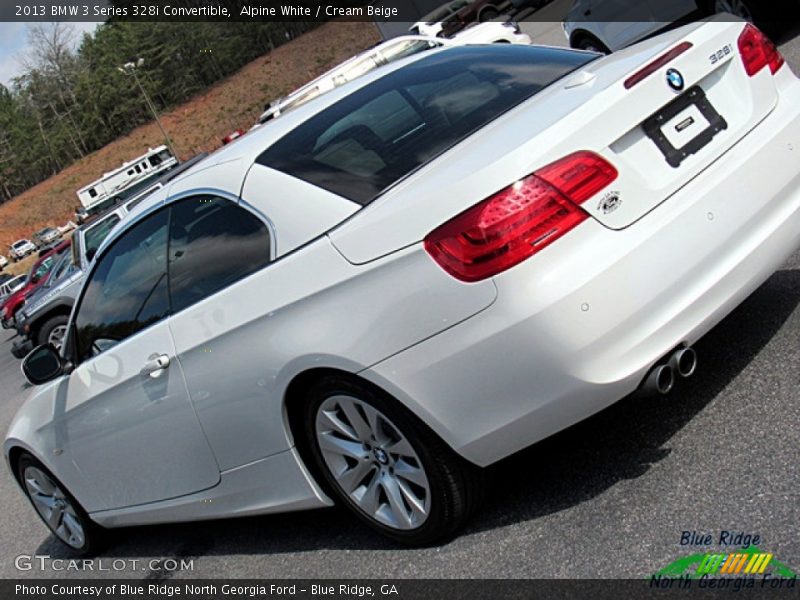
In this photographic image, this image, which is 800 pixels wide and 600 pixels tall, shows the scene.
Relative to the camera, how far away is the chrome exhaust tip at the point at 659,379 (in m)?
3.09

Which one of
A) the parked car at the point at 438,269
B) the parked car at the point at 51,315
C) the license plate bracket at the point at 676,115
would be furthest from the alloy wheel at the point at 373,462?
the parked car at the point at 51,315

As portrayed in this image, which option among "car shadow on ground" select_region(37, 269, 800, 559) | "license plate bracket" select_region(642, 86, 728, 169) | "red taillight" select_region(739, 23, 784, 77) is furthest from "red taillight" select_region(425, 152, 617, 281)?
"red taillight" select_region(739, 23, 784, 77)

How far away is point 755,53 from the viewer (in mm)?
3754

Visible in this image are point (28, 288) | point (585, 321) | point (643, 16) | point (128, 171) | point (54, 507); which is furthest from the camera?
point (128, 171)

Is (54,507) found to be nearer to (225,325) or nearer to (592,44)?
(225,325)

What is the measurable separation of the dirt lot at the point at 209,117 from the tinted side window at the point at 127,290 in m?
70.7

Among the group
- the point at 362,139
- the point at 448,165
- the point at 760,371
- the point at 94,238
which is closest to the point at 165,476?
the point at 362,139

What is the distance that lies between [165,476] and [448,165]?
2075 mm

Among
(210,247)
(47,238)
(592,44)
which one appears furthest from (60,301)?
(47,238)

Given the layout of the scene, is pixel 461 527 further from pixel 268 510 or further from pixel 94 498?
pixel 94 498

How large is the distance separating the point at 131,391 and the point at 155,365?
29 centimetres

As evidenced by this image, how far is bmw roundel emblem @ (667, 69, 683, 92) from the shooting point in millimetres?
3348

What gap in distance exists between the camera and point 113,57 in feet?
349

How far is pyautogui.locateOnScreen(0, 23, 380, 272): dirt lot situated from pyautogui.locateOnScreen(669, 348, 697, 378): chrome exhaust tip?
237 feet
